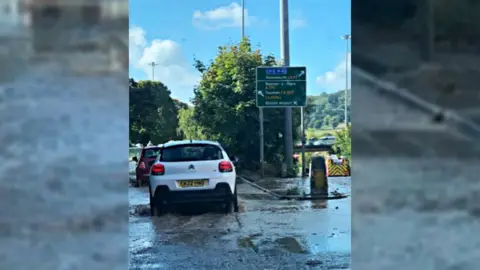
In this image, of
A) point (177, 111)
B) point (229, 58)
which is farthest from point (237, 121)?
point (177, 111)

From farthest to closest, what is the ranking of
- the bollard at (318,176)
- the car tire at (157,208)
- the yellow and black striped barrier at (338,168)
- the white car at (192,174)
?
the yellow and black striped barrier at (338,168) < the bollard at (318,176) < the car tire at (157,208) < the white car at (192,174)

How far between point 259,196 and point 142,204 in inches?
130

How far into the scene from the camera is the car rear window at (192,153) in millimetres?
9898

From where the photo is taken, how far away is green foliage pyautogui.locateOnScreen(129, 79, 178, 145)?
A: 28312 millimetres

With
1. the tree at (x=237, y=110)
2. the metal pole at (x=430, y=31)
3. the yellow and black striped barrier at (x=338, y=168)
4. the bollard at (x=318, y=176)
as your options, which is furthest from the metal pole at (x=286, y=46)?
the metal pole at (x=430, y=31)

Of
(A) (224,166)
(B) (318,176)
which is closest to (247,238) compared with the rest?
(A) (224,166)

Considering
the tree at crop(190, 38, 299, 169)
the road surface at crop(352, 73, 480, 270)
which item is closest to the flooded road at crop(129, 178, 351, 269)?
the road surface at crop(352, 73, 480, 270)

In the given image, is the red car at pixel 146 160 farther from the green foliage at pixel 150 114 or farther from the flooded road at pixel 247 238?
the green foliage at pixel 150 114

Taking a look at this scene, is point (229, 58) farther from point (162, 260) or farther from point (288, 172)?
point (162, 260)

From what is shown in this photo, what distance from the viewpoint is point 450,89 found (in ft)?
11.8

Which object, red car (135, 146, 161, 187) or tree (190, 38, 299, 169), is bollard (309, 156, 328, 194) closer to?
red car (135, 146, 161, 187)

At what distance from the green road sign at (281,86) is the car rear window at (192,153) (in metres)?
10.2

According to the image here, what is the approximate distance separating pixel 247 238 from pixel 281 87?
12670mm

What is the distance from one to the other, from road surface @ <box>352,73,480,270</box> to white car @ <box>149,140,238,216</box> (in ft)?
20.9
